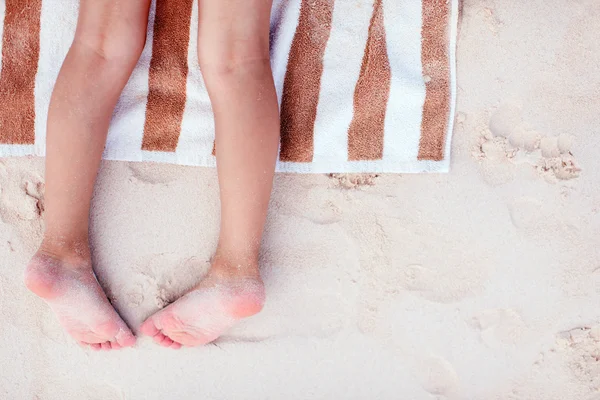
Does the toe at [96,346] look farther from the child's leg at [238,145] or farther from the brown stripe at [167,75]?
the brown stripe at [167,75]

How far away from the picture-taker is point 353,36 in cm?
156

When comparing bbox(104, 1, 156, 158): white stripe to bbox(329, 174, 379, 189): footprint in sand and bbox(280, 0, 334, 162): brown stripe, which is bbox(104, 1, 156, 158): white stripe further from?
bbox(329, 174, 379, 189): footprint in sand

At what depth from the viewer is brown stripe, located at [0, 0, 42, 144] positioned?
5.02 feet

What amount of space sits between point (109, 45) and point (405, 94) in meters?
0.76

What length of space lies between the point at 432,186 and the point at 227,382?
0.75m

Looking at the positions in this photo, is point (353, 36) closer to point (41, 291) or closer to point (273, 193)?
point (273, 193)

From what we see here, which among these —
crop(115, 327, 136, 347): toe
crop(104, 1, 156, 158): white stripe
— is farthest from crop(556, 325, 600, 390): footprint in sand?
crop(104, 1, 156, 158): white stripe

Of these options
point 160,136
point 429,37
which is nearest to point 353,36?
point 429,37

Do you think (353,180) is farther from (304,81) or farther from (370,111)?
(304,81)

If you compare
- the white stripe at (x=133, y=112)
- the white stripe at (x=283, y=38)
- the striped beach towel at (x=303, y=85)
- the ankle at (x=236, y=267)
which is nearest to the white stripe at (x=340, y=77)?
the striped beach towel at (x=303, y=85)

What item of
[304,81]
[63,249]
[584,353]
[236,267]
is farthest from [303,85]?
[584,353]

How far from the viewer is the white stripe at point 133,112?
153 cm

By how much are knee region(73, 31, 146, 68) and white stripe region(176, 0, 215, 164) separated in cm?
19

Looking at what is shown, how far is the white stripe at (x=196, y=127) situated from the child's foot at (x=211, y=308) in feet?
1.01
